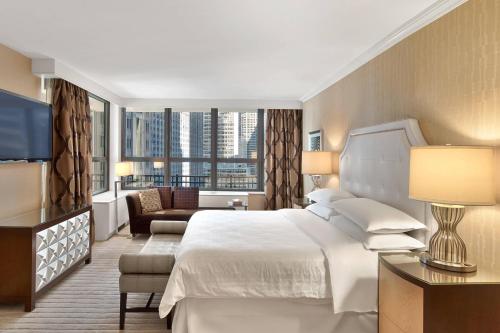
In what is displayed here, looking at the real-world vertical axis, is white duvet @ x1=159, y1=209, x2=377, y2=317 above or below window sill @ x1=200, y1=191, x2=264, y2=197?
below

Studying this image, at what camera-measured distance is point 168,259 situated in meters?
2.74

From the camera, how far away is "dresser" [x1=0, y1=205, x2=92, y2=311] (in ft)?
9.70

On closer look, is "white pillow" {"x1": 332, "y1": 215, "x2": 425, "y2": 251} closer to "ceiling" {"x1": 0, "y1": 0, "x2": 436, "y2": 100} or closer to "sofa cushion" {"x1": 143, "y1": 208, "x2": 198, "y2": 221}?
"ceiling" {"x1": 0, "y1": 0, "x2": 436, "y2": 100}

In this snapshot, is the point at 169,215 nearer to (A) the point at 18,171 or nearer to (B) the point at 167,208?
(B) the point at 167,208

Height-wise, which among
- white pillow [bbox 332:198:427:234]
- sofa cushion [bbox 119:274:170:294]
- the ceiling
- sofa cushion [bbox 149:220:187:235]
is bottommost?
sofa cushion [bbox 119:274:170:294]

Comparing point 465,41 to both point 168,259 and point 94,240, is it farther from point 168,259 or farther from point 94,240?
point 94,240

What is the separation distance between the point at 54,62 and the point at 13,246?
2.15 meters

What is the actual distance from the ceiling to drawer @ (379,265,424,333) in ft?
6.29

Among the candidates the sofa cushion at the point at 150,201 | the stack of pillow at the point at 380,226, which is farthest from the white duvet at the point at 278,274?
the sofa cushion at the point at 150,201

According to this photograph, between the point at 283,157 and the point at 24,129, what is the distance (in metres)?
4.33

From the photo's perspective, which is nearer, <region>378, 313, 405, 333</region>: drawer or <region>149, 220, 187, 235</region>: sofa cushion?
<region>378, 313, 405, 333</region>: drawer

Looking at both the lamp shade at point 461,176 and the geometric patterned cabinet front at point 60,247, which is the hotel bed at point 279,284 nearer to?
the lamp shade at point 461,176

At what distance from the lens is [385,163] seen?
3090 mm

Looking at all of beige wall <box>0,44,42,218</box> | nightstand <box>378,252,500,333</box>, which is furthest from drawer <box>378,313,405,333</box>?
beige wall <box>0,44,42,218</box>
